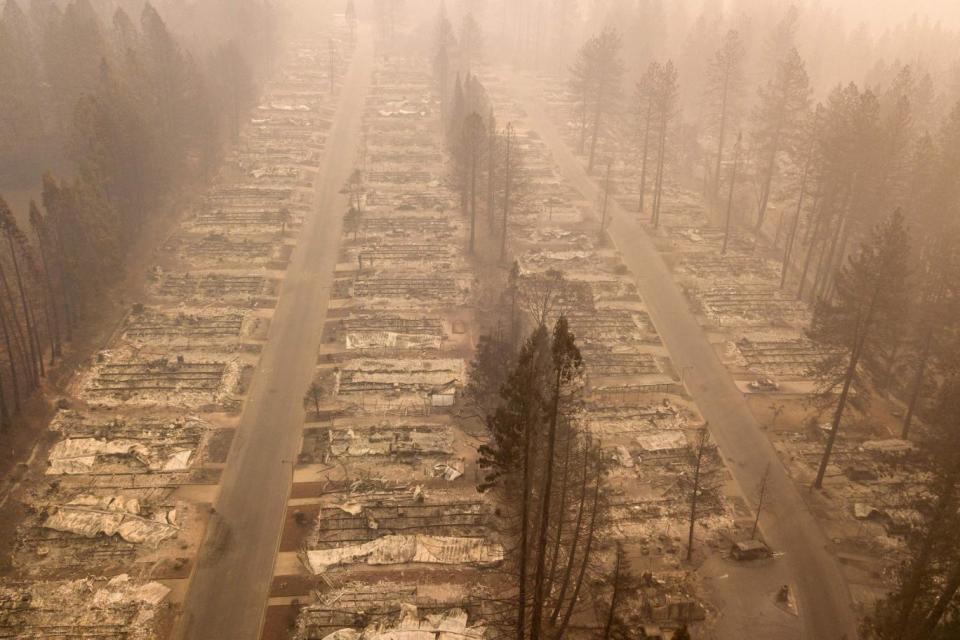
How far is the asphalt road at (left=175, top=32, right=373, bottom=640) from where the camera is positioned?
3095cm

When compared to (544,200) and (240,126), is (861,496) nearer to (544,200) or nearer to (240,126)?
(544,200)

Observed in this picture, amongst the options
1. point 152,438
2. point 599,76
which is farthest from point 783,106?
point 152,438

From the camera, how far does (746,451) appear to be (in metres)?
40.8

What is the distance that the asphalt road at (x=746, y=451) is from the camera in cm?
3175

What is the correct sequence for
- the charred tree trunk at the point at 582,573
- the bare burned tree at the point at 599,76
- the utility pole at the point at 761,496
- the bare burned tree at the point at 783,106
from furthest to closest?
the bare burned tree at the point at 599,76, the bare burned tree at the point at 783,106, the utility pole at the point at 761,496, the charred tree trunk at the point at 582,573

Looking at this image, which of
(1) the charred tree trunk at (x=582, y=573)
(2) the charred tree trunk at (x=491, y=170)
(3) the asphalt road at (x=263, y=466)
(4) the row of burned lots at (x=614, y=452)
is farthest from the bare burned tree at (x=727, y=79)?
(1) the charred tree trunk at (x=582, y=573)

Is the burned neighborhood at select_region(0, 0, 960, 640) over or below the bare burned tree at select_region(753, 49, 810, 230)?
below

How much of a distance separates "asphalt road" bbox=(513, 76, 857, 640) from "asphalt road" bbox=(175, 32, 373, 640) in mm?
21102

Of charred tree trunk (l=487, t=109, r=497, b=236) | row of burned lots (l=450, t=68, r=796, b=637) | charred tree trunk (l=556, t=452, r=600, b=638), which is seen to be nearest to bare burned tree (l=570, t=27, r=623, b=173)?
row of burned lots (l=450, t=68, r=796, b=637)

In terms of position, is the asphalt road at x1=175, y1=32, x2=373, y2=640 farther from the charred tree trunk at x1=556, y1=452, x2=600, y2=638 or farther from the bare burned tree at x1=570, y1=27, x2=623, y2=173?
the bare burned tree at x1=570, y1=27, x2=623, y2=173

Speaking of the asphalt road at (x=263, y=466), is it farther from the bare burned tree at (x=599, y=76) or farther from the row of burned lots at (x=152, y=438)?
the bare burned tree at (x=599, y=76)

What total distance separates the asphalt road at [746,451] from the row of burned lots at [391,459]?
43.0 ft

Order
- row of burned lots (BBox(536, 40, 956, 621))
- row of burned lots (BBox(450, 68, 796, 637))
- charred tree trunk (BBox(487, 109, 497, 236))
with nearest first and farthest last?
row of burned lots (BBox(450, 68, 796, 637)) < row of burned lots (BBox(536, 40, 956, 621)) < charred tree trunk (BBox(487, 109, 497, 236))

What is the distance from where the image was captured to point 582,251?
62.1m
